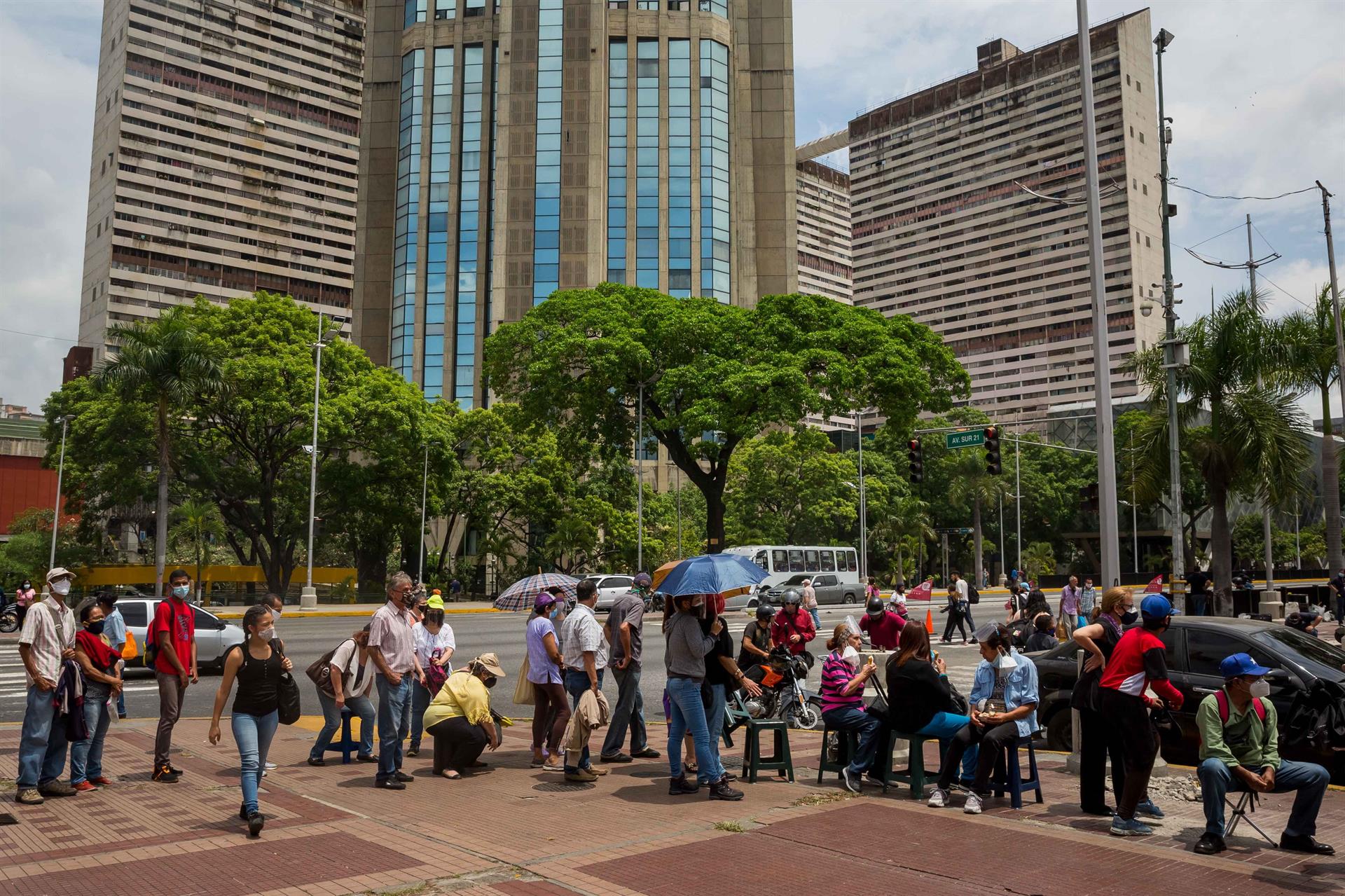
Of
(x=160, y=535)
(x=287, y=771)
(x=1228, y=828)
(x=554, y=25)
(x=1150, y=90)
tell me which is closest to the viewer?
(x=1228, y=828)

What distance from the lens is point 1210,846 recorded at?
6906mm

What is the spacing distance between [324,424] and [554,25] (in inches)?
1888

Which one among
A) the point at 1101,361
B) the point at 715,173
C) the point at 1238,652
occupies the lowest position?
the point at 1238,652

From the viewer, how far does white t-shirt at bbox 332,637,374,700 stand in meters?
9.92

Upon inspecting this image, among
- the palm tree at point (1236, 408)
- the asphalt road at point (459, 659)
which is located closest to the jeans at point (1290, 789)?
the asphalt road at point (459, 659)

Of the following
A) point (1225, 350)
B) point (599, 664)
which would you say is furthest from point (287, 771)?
point (1225, 350)

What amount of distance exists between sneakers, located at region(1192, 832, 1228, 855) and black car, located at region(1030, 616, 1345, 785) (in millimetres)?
2723

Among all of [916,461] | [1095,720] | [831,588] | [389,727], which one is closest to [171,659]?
[389,727]

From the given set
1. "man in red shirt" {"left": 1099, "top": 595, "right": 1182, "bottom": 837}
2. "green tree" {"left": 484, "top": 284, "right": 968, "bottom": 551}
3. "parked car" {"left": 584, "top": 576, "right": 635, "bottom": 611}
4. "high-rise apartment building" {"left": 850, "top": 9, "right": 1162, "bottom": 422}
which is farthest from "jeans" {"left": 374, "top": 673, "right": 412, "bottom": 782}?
"high-rise apartment building" {"left": 850, "top": 9, "right": 1162, "bottom": 422}

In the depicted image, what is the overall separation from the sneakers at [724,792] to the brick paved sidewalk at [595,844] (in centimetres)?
14

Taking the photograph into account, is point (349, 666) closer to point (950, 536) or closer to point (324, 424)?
point (324, 424)

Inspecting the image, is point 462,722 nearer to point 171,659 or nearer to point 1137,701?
point 171,659

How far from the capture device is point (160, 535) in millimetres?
39781

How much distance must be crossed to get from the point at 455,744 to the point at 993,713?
15.8 feet
